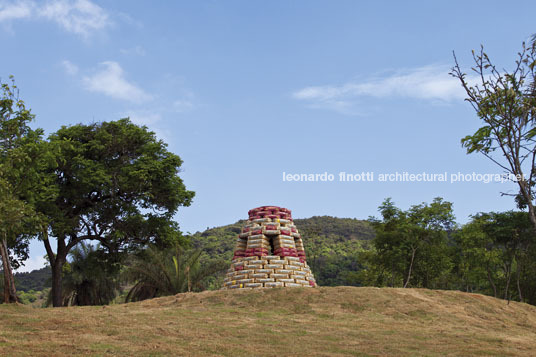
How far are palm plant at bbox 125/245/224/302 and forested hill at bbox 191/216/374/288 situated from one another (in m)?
12.8

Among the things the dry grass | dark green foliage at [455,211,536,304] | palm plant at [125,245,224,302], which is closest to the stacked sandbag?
the dry grass

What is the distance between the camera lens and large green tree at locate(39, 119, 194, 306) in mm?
27188

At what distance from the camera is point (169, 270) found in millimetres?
28781

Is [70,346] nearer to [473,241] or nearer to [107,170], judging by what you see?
[107,170]

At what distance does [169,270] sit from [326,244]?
1445 inches

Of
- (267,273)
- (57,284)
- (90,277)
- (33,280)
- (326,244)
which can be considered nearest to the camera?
(267,273)

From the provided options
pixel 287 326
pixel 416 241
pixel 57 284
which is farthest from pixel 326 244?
pixel 287 326

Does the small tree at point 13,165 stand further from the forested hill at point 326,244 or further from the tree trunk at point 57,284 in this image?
the forested hill at point 326,244

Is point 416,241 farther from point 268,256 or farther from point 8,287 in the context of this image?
point 8,287

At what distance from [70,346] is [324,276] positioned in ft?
126

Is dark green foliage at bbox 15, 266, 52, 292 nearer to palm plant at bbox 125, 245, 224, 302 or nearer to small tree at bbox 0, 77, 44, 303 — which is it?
palm plant at bbox 125, 245, 224, 302

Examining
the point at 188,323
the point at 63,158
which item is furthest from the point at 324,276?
the point at 188,323

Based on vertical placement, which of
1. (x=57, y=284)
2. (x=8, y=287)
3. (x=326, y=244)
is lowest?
(x=57, y=284)

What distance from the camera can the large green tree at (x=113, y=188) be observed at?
27.2 metres
